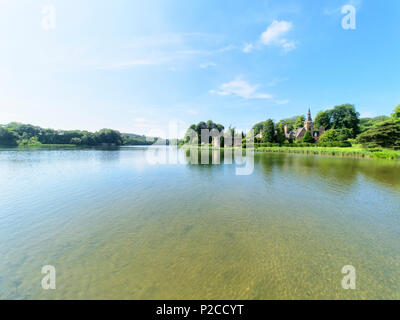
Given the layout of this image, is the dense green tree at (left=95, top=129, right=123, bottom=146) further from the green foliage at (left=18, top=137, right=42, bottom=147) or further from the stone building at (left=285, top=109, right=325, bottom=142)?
the stone building at (left=285, top=109, right=325, bottom=142)

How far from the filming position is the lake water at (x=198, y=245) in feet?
10.4

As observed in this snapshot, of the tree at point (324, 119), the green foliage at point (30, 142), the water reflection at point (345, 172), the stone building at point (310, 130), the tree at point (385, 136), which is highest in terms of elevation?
the tree at point (324, 119)

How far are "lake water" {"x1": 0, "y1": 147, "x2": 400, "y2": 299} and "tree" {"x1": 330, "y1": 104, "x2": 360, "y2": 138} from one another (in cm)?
7373

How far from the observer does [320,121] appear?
67125mm

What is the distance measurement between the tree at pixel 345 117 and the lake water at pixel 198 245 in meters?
73.7

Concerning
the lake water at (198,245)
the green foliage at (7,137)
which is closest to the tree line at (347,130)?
the lake water at (198,245)

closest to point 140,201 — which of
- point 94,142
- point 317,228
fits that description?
point 317,228

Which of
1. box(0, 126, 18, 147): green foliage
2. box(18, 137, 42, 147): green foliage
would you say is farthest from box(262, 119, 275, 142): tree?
box(0, 126, 18, 147): green foliage

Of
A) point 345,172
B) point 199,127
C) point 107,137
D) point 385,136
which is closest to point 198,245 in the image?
point 345,172

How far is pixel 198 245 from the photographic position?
450 cm

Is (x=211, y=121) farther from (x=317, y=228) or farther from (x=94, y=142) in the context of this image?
(x=94, y=142)

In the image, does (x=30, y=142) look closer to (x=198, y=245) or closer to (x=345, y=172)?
(x=198, y=245)

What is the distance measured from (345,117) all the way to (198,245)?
3363 inches

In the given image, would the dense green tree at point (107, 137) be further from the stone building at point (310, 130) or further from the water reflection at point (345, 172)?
the water reflection at point (345, 172)
